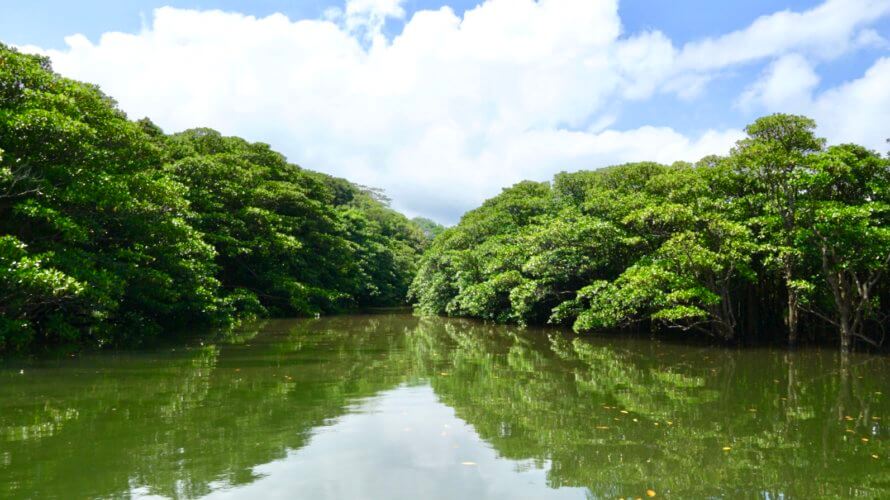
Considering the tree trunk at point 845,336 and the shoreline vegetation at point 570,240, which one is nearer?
the shoreline vegetation at point 570,240

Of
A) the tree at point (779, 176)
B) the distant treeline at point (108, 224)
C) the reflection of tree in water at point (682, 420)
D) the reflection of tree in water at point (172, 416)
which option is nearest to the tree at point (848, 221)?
the tree at point (779, 176)

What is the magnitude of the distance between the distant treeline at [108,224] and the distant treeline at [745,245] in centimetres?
1228

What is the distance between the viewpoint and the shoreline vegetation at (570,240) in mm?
12758

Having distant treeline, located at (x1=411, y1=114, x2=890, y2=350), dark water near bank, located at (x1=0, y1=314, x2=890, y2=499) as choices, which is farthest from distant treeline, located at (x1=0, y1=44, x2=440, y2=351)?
distant treeline, located at (x1=411, y1=114, x2=890, y2=350)

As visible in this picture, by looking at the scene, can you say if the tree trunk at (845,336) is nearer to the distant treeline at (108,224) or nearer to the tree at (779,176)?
the tree at (779,176)

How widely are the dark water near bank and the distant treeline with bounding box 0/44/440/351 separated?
6.73ft

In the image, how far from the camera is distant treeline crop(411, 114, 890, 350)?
1398 cm

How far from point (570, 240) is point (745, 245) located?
6.50 metres

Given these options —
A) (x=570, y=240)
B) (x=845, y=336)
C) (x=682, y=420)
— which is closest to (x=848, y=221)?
(x=845, y=336)

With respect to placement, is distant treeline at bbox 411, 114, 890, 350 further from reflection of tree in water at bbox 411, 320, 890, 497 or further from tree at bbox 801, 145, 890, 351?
reflection of tree in water at bbox 411, 320, 890, 497

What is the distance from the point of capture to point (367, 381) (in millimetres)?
10266

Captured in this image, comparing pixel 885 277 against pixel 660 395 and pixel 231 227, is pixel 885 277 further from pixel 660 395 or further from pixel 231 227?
pixel 231 227

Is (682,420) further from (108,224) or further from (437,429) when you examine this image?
(108,224)

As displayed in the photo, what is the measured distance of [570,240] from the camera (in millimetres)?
20297
